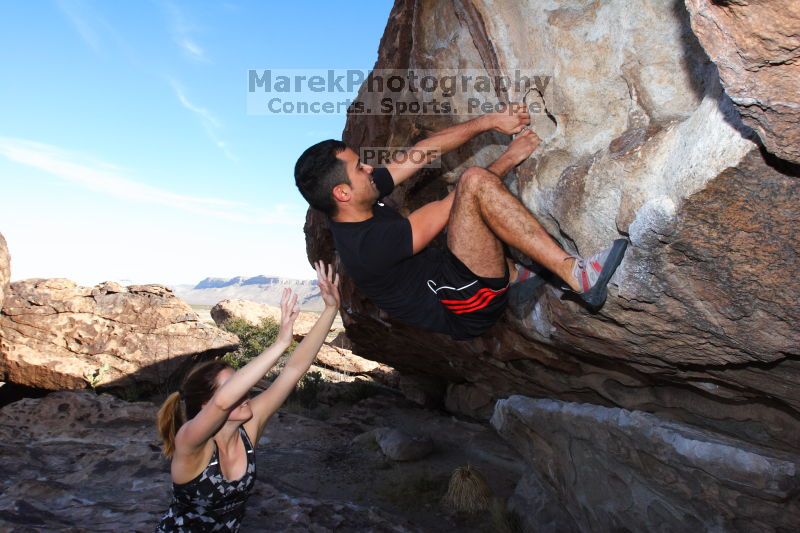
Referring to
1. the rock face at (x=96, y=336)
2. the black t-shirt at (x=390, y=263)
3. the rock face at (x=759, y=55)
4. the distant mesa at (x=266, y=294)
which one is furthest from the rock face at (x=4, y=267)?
the distant mesa at (x=266, y=294)

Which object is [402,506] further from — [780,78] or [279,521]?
[780,78]

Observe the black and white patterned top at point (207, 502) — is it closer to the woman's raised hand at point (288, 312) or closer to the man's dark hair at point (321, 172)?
the woman's raised hand at point (288, 312)

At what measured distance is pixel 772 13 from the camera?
A: 155cm

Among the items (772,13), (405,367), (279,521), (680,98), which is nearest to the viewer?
(772,13)

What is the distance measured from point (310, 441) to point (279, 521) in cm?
435

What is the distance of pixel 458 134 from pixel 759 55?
2.52 meters

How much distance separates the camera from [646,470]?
3805 mm

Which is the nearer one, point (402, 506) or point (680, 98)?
point (680, 98)

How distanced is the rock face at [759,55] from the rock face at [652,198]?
0.8 inches

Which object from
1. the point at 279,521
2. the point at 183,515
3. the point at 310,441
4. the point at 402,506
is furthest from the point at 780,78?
the point at 310,441

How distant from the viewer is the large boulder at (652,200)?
244cm

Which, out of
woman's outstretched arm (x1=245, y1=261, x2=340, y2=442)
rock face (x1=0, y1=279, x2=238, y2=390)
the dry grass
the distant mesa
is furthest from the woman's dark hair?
the distant mesa

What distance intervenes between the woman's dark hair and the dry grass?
4.26 meters

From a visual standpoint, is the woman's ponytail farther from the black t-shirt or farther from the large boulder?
the large boulder
